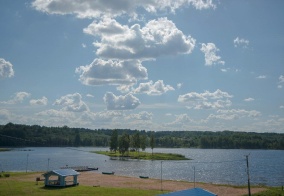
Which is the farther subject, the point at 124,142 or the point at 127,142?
the point at 127,142

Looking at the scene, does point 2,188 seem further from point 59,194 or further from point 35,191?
point 59,194

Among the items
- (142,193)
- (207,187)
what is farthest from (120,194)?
(207,187)

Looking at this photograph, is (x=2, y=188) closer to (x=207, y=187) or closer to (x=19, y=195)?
(x=19, y=195)

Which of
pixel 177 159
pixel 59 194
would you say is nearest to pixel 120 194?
pixel 59 194

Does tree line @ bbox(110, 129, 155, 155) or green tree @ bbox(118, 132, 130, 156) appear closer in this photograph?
green tree @ bbox(118, 132, 130, 156)

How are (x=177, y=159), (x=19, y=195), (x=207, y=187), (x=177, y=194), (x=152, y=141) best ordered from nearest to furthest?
(x=177, y=194) < (x=19, y=195) < (x=207, y=187) < (x=177, y=159) < (x=152, y=141)

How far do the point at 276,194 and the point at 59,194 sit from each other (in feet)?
113

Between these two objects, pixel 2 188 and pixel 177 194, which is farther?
pixel 2 188

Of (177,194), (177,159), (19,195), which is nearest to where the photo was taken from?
(177,194)

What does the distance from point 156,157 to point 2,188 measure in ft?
362

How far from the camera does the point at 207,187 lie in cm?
6644

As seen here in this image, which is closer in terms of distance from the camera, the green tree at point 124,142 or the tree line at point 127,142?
the green tree at point 124,142

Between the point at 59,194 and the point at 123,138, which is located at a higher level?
the point at 123,138

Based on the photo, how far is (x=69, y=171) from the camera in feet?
224
